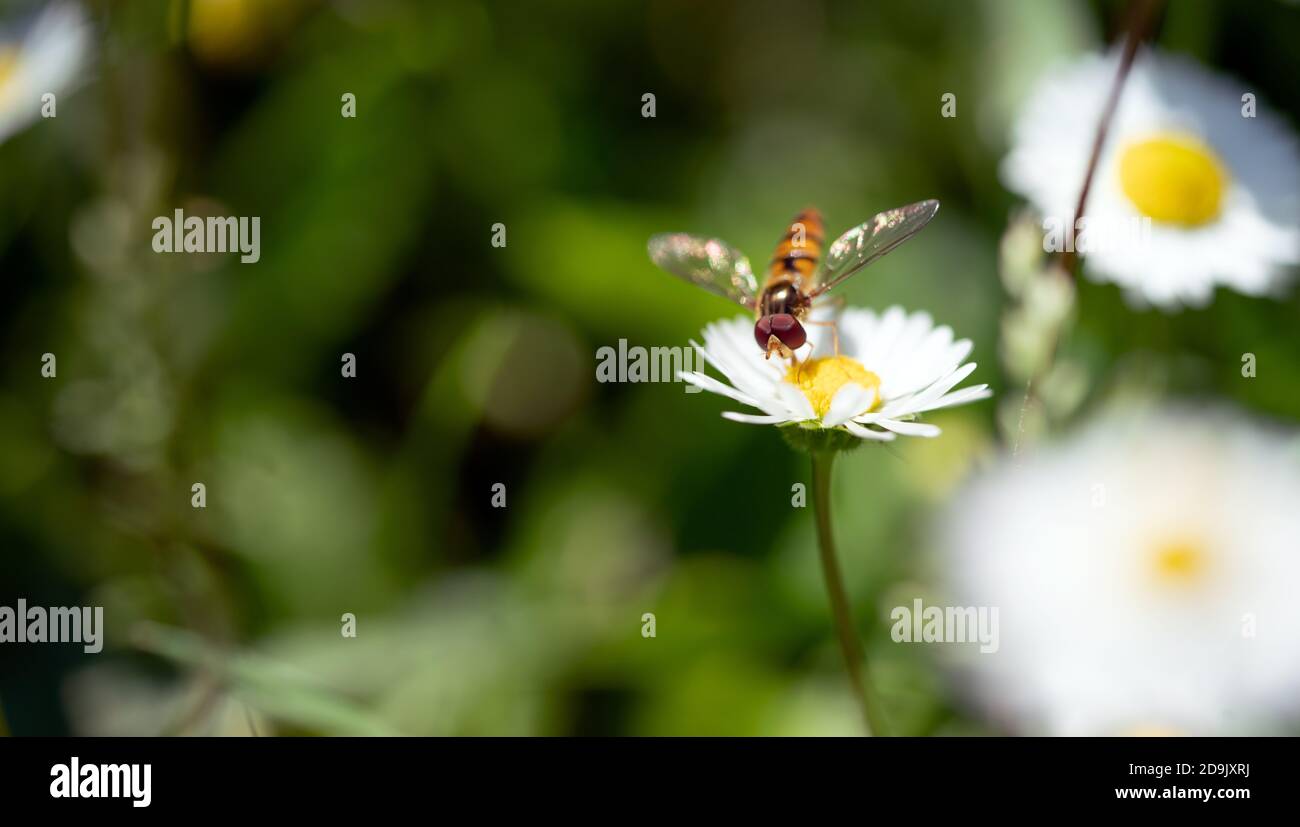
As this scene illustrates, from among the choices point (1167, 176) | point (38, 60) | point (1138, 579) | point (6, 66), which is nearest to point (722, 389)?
point (1138, 579)

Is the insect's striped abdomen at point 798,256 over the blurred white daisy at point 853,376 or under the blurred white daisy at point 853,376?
A: over

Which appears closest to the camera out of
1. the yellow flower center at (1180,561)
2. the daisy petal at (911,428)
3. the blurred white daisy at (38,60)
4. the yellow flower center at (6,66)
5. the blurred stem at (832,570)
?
the daisy petal at (911,428)

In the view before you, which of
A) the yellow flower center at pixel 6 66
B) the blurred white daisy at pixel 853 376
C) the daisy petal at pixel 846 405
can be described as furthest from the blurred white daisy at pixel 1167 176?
the yellow flower center at pixel 6 66

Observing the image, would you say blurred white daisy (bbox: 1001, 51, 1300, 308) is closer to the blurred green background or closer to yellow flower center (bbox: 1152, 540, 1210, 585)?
the blurred green background

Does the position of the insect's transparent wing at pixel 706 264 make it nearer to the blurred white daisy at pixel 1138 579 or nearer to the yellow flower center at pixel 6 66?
the blurred white daisy at pixel 1138 579
